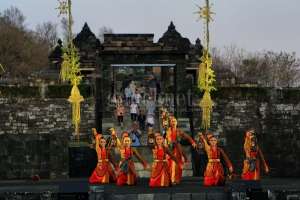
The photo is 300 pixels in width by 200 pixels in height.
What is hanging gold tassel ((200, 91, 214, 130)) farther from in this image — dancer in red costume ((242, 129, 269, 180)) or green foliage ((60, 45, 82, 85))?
dancer in red costume ((242, 129, 269, 180))

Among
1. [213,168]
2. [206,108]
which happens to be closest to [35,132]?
[206,108]

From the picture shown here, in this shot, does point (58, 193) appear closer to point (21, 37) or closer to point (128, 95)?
point (128, 95)

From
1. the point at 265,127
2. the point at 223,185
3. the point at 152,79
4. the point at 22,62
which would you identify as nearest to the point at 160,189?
the point at 223,185

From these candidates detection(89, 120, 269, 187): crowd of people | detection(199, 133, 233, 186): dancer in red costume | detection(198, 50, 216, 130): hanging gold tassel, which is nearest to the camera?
detection(199, 133, 233, 186): dancer in red costume

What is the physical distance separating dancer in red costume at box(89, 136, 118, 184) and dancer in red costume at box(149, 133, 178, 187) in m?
1.72

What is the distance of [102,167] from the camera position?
61.1 ft

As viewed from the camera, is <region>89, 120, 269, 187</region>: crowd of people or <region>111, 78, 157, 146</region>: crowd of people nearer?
<region>89, 120, 269, 187</region>: crowd of people

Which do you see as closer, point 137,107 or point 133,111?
point 133,111

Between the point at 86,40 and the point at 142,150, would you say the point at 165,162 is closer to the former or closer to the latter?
the point at 142,150

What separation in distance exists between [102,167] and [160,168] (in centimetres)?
207

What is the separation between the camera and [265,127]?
26516 mm

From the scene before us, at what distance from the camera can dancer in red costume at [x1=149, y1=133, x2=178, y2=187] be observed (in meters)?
17.2

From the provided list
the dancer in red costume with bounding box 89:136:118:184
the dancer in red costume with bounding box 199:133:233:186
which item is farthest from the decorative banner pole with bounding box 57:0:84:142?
the dancer in red costume with bounding box 199:133:233:186

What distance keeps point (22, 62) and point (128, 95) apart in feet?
85.9
